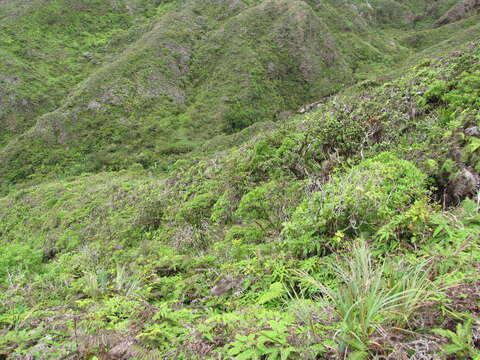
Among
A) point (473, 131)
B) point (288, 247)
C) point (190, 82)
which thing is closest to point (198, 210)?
point (288, 247)

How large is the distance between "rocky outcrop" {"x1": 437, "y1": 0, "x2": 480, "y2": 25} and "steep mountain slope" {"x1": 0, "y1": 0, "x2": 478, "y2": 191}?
7236 millimetres

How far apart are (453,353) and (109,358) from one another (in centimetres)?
249

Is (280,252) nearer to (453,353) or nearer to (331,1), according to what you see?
(453,353)

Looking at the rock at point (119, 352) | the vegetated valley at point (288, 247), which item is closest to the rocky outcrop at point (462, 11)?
the vegetated valley at point (288, 247)

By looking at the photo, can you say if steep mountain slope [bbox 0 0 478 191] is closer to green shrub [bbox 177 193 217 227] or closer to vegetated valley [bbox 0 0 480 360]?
vegetated valley [bbox 0 0 480 360]

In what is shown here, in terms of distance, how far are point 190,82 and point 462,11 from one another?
64542mm

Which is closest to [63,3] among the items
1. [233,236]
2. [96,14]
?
[96,14]

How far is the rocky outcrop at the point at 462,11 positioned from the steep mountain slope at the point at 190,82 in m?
7.24

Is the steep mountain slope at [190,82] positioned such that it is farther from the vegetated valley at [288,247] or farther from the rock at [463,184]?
the rock at [463,184]

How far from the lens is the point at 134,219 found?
1028 centimetres

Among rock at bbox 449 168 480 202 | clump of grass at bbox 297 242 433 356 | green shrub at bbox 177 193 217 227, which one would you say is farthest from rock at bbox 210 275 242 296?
green shrub at bbox 177 193 217 227

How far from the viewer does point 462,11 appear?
215ft

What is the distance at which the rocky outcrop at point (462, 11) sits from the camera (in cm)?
6381

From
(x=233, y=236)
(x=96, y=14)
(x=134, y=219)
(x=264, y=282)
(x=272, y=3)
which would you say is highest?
(x=96, y=14)
